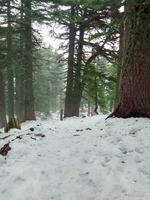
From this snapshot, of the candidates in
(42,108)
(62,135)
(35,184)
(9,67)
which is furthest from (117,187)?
(42,108)

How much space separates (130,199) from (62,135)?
3706 millimetres

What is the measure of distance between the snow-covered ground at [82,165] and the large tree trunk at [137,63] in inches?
26.7

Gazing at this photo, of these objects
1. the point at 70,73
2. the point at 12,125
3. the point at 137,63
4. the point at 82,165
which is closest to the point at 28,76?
the point at 70,73

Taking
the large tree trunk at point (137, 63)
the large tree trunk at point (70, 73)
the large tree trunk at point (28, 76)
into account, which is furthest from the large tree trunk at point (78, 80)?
the large tree trunk at point (137, 63)

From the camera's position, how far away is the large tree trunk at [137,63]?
8812 mm

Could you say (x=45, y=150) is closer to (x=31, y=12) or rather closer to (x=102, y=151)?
(x=102, y=151)

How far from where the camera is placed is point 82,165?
6.50m

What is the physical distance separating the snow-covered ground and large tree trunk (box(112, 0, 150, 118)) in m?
0.68

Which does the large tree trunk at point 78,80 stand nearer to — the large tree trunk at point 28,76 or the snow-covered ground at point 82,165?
the large tree trunk at point 28,76

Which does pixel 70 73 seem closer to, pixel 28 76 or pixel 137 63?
pixel 28 76

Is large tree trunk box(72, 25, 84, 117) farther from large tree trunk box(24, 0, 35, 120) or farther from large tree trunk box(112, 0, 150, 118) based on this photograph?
→ large tree trunk box(112, 0, 150, 118)

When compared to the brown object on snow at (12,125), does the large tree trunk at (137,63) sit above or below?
above

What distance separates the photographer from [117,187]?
18.5 ft

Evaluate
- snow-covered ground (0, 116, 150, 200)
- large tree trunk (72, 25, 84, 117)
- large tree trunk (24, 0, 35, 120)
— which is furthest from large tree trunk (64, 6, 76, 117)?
snow-covered ground (0, 116, 150, 200)
